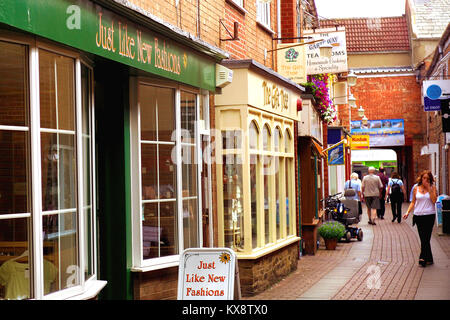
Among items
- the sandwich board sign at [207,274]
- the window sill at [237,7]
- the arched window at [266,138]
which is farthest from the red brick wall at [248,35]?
the sandwich board sign at [207,274]

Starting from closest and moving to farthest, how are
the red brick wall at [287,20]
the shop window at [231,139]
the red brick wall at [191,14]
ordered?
the red brick wall at [191,14], the shop window at [231,139], the red brick wall at [287,20]

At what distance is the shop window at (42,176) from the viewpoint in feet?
18.8

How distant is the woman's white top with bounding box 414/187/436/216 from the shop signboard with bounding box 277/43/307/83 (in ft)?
10.9

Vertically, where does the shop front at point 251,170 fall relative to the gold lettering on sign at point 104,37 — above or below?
below

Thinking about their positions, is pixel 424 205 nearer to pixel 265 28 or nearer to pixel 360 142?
pixel 265 28

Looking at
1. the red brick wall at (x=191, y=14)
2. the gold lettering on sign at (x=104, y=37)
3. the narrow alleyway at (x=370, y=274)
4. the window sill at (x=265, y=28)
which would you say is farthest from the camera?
the window sill at (x=265, y=28)

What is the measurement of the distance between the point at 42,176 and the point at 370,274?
853 centimetres

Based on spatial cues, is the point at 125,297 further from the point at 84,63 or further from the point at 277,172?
the point at 277,172

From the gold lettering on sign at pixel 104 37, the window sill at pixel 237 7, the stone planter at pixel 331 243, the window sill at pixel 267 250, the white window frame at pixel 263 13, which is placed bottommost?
the stone planter at pixel 331 243

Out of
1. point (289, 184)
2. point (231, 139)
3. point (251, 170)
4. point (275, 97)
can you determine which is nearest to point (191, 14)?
point (231, 139)

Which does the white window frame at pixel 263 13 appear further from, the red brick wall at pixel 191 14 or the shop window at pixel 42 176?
the shop window at pixel 42 176

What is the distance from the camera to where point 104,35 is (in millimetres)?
6547

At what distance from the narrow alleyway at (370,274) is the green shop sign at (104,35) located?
3916 mm
